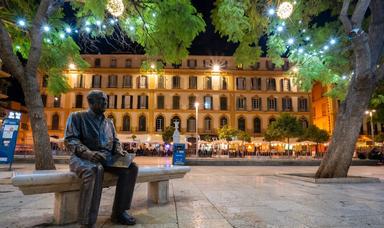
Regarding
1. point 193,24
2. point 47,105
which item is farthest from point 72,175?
point 47,105

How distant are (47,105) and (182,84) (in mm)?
20884

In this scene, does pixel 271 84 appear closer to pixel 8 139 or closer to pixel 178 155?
pixel 178 155

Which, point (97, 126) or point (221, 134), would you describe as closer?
point (97, 126)

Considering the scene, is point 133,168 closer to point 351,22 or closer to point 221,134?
point 351,22

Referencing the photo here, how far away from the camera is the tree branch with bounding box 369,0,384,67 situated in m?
8.47

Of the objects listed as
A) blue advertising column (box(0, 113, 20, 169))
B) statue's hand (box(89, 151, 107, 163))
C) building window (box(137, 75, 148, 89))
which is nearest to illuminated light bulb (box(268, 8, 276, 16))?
statue's hand (box(89, 151, 107, 163))

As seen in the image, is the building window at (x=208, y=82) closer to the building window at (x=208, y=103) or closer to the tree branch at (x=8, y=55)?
the building window at (x=208, y=103)

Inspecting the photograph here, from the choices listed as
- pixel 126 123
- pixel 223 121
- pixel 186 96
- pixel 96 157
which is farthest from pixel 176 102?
pixel 96 157

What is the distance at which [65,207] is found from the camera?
3.68 m

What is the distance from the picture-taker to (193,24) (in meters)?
6.33

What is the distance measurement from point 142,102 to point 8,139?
3744cm

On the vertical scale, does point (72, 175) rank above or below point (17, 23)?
below

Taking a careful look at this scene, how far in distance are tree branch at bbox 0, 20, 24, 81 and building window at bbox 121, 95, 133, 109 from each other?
41.8 m

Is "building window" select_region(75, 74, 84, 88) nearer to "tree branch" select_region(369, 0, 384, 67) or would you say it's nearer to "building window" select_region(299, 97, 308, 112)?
"building window" select_region(299, 97, 308, 112)
